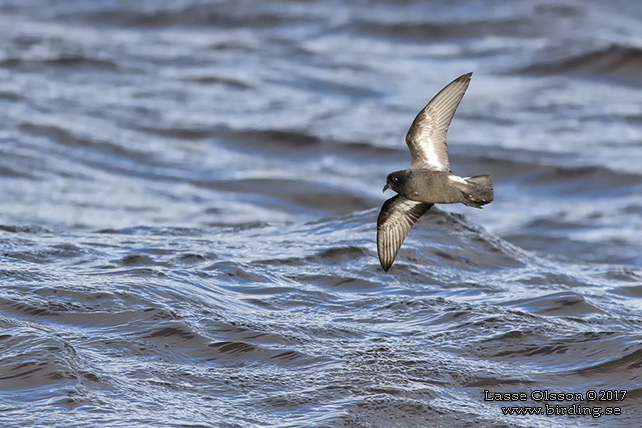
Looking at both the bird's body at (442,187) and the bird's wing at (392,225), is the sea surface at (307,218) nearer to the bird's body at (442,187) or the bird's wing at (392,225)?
the bird's wing at (392,225)

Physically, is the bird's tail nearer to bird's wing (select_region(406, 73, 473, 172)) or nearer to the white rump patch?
the white rump patch

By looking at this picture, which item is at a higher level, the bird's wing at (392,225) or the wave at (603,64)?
the wave at (603,64)

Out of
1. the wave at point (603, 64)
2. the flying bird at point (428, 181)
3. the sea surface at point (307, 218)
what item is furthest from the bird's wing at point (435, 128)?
the wave at point (603, 64)

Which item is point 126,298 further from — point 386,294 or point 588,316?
point 588,316

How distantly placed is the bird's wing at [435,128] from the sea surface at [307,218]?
3.30ft

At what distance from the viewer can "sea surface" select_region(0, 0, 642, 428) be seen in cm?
518

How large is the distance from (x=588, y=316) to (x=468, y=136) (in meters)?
9.02

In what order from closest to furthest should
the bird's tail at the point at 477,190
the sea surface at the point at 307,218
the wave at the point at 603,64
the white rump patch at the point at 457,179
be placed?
the sea surface at the point at 307,218
the bird's tail at the point at 477,190
the white rump patch at the point at 457,179
the wave at the point at 603,64

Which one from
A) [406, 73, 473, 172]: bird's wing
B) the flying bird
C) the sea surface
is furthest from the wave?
[406, 73, 473, 172]: bird's wing

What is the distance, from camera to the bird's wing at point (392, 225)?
6.21 metres

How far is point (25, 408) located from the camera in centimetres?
471

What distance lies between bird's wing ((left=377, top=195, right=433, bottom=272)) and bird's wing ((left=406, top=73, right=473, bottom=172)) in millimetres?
390

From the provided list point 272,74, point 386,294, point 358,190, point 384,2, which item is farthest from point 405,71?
point 386,294

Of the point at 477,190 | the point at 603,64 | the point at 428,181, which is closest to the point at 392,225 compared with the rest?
the point at 428,181
